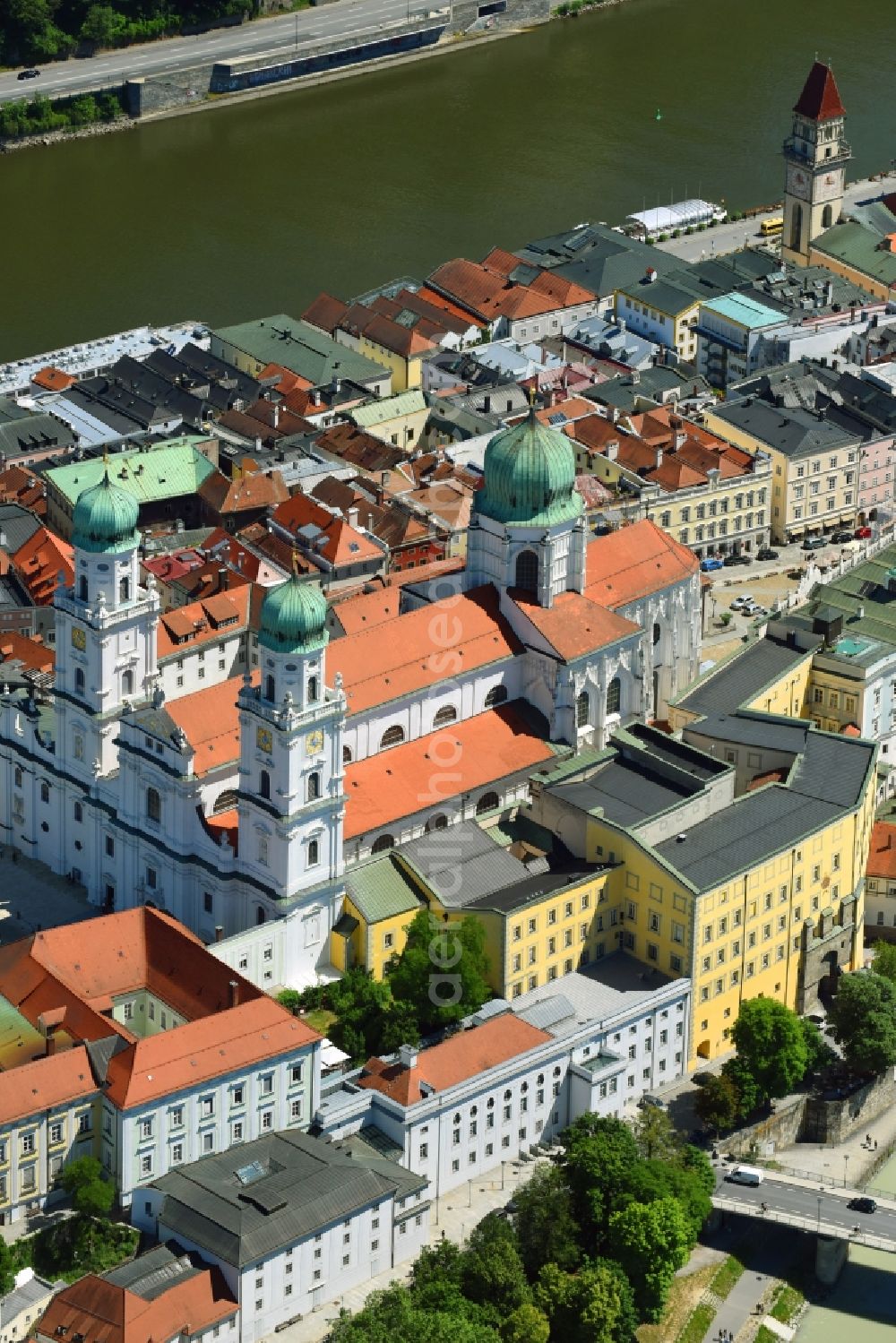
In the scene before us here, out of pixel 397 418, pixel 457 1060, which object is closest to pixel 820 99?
pixel 397 418

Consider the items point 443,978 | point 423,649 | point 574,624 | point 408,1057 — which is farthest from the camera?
point 574,624

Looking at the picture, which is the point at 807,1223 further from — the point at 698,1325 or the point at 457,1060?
the point at 457,1060

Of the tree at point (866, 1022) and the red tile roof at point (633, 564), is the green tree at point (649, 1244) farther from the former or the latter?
the red tile roof at point (633, 564)

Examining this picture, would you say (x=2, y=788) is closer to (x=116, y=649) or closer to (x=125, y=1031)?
(x=116, y=649)

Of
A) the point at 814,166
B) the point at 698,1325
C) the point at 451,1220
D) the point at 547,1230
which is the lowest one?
the point at 698,1325

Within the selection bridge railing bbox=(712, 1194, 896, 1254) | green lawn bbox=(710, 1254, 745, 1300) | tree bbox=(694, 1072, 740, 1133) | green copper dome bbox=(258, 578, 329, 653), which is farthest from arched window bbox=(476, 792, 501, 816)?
green lawn bbox=(710, 1254, 745, 1300)

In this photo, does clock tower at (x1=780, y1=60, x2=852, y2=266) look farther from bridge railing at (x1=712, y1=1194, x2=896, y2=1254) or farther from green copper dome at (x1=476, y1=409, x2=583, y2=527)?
bridge railing at (x1=712, y1=1194, x2=896, y2=1254)

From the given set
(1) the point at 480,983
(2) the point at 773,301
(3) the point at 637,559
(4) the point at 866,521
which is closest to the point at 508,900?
(1) the point at 480,983
